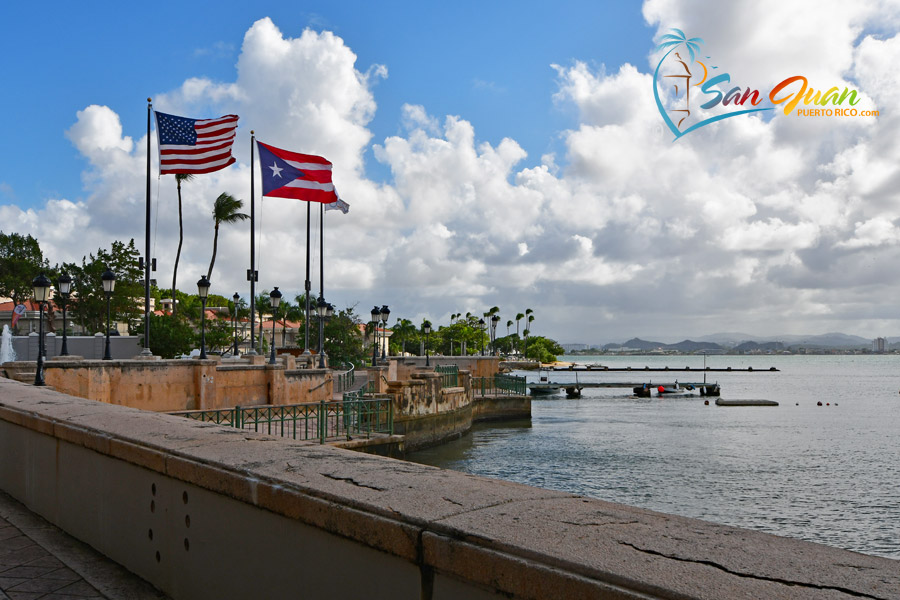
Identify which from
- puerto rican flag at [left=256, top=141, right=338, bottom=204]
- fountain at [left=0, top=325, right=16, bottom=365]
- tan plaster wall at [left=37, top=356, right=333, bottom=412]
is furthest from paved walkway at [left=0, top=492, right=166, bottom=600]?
fountain at [left=0, top=325, right=16, bottom=365]

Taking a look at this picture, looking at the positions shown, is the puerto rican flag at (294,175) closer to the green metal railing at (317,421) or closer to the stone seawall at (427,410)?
the stone seawall at (427,410)

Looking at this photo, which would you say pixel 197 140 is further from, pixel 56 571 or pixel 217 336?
pixel 217 336

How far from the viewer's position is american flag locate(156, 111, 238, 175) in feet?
78.1

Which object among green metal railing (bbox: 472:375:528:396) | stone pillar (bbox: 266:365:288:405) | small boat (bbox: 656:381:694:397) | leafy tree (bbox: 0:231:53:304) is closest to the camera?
stone pillar (bbox: 266:365:288:405)

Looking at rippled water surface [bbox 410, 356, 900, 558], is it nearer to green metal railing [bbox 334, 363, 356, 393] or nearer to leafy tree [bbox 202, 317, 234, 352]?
green metal railing [bbox 334, 363, 356, 393]

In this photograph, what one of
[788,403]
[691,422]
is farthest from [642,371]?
[691,422]

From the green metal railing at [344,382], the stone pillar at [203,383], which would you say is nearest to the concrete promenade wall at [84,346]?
the green metal railing at [344,382]

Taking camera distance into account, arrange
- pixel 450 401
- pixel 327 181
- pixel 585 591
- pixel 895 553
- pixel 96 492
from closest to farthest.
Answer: pixel 585 591 → pixel 96 492 → pixel 895 553 → pixel 327 181 → pixel 450 401

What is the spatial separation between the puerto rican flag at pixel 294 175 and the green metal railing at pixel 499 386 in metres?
22.8

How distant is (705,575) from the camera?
202cm

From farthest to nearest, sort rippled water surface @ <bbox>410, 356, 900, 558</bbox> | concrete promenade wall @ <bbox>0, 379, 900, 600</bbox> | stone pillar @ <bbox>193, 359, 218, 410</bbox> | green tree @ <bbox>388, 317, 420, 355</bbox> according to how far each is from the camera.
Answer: green tree @ <bbox>388, 317, 420, 355</bbox>, stone pillar @ <bbox>193, 359, 218, 410</bbox>, rippled water surface @ <bbox>410, 356, 900, 558</bbox>, concrete promenade wall @ <bbox>0, 379, 900, 600</bbox>

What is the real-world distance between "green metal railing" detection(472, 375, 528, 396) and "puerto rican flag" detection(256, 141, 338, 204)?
22.8m

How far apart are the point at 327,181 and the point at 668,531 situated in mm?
26181

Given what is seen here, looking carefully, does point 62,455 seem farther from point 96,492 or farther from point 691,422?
point 691,422
